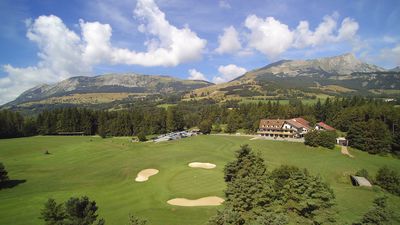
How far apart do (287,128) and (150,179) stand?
66157 millimetres

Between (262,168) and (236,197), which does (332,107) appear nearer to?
(262,168)

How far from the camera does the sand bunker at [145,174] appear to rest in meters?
50.1

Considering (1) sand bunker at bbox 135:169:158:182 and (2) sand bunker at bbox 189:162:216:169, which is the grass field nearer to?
(1) sand bunker at bbox 135:169:158:182

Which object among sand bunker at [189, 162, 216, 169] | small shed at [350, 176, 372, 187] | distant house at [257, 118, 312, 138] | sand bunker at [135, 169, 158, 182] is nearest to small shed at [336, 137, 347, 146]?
distant house at [257, 118, 312, 138]

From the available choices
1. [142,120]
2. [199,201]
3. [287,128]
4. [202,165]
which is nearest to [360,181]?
[202,165]

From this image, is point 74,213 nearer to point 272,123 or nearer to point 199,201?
point 199,201

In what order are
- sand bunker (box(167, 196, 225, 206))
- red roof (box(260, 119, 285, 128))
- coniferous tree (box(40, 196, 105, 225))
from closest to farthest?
coniferous tree (box(40, 196, 105, 225))
sand bunker (box(167, 196, 225, 206))
red roof (box(260, 119, 285, 128))

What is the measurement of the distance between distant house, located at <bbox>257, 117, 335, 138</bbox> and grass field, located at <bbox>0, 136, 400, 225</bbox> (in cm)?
1796

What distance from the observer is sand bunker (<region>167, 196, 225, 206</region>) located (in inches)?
1462

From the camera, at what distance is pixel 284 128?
332 ft

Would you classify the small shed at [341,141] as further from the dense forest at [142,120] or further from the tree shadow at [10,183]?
the tree shadow at [10,183]

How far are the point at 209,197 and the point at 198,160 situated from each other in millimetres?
23538

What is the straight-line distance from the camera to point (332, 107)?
11962 cm

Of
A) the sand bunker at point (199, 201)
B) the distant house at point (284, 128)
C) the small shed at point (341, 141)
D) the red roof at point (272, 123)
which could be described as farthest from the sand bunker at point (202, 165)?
the red roof at point (272, 123)
